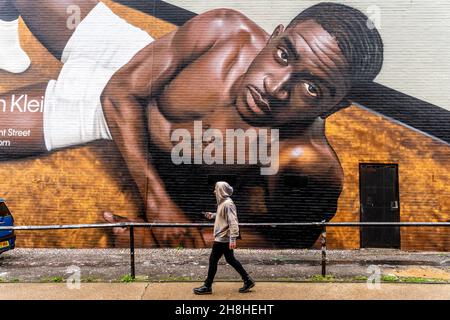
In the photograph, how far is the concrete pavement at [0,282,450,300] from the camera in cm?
571

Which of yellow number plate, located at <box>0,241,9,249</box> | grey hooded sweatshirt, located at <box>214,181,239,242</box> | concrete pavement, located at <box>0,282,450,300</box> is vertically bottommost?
concrete pavement, located at <box>0,282,450,300</box>

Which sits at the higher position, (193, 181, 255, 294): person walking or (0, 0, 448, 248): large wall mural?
(0, 0, 448, 248): large wall mural

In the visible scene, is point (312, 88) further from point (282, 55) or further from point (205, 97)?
point (205, 97)

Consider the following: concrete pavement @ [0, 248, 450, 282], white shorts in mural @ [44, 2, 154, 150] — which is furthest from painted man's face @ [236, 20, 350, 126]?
concrete pavement @ [0, 248, 450, 282]

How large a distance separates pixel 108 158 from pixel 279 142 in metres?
4.16

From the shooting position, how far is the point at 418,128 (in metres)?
9.35

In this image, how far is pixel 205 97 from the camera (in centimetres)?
960

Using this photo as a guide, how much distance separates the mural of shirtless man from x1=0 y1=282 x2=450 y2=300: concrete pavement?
3092 millimetres

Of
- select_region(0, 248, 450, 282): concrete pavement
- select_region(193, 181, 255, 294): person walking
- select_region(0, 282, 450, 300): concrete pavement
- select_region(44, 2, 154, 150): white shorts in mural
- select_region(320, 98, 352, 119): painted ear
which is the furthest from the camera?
select_region(44, 2, 154, 150): white shorts in mural

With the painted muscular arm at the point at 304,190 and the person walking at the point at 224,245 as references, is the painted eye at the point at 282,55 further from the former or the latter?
the person walking at the point at 224,245

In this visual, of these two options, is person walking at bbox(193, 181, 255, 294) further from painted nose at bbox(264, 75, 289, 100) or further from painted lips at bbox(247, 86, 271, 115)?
painted nose at bbox(264, 75, 289, 100)

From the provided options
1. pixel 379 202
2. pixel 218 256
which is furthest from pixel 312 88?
pixel 218 256

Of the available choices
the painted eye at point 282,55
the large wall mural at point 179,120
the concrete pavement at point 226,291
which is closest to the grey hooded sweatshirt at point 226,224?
the concrete pavement at point 226,291

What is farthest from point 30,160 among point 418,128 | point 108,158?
point 418,128
